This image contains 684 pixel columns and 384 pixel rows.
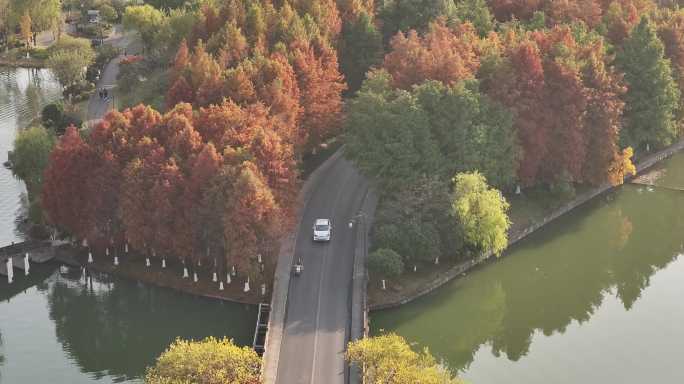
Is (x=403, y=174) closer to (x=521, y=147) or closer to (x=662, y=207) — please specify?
(x=521, y=147)

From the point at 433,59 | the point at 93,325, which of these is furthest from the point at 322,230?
the point at 433,59

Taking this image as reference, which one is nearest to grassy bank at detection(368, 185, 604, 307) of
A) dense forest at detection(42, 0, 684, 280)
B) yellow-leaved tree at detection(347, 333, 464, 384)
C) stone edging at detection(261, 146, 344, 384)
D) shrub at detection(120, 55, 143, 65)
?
dense forest at detection(42, 0, 684, 280)

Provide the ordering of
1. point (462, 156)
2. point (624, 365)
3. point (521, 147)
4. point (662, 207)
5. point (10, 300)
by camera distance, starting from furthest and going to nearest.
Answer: point (662, 207)
point (521, 147)
point (462, 156)
point (10, 300)
point (624, 365)

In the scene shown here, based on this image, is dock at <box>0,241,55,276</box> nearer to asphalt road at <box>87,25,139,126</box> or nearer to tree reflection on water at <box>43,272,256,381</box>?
tree reflection on water at <box>43,272,256,381</box>

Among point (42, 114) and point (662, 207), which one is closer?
point (662, 207)

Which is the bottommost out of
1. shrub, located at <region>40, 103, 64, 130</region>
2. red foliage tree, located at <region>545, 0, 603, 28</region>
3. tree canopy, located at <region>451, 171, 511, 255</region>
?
tree canopy, located at <region>451, 171, 511, 255</region>

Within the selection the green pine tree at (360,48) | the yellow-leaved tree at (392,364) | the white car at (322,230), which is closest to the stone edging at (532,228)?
the white car at (322,230)

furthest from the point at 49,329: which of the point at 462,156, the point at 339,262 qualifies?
the point at 462,156
